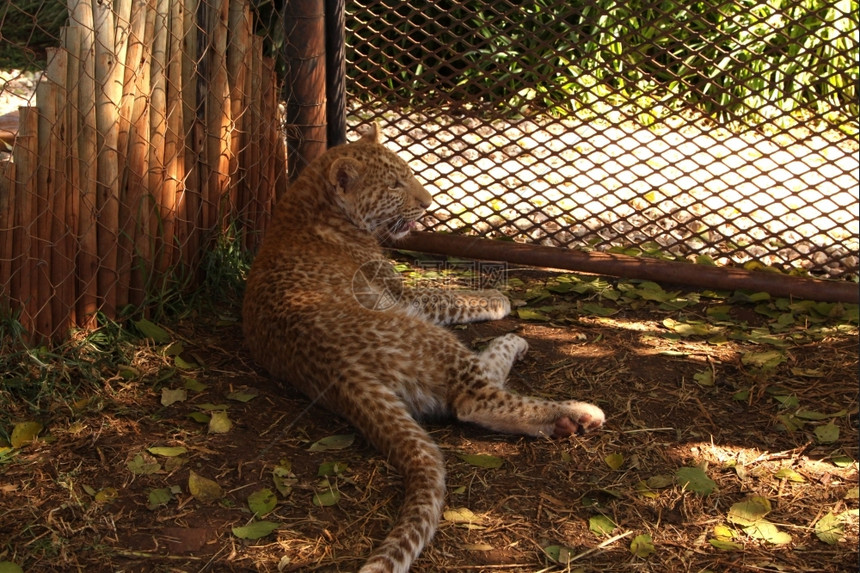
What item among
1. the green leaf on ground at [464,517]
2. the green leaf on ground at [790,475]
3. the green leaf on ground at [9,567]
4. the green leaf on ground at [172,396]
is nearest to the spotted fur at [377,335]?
the green leaf on ground at [464,517]

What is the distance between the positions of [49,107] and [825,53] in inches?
306

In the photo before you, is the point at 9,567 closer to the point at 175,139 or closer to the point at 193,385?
the point at 193,385

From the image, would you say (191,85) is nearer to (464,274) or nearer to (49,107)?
(49,107)

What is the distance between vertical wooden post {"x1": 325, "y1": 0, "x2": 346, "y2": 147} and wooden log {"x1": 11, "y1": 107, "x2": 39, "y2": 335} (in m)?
2.16

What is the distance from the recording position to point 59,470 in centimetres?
423

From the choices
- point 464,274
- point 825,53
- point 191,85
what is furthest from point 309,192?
point 825,53

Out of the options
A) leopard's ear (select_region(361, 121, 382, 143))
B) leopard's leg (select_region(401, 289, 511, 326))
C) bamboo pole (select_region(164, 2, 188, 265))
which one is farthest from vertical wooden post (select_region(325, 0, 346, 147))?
leopard's leg (select_region(401, 289, 511, 326))

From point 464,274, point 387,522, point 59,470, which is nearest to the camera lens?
point 387,522

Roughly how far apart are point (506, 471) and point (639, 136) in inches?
220

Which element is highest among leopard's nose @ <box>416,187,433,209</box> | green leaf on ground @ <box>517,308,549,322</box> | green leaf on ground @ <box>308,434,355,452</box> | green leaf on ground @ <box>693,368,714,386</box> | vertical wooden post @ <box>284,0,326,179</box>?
vertical wooden post @ <box>284,0,326,179</box>

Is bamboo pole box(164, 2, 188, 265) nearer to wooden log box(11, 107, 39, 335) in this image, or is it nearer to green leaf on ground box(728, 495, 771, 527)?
wooden log box(11, 107, 39, 335)

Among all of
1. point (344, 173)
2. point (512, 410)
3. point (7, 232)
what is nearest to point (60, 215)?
point (7, 232)

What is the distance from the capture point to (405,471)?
13.3 feet

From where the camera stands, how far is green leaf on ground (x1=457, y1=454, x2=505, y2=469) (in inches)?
169
